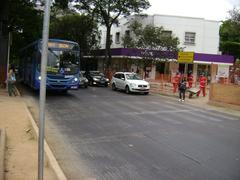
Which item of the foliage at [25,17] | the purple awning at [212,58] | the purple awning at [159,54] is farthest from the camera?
the purple awning at [212,58]

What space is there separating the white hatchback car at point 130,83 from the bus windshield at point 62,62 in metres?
6.87

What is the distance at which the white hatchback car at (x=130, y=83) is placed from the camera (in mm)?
31294

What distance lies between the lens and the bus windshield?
2434 cm

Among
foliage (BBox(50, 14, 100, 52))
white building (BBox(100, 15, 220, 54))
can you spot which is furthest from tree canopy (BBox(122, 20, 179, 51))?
foliage (BBox(50, 14, 100, 52))

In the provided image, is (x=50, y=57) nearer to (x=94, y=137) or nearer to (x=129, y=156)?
(x=94, y=137)

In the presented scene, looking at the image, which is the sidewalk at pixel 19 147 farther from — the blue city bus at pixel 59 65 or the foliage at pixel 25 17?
the foliage at pixel 25 17

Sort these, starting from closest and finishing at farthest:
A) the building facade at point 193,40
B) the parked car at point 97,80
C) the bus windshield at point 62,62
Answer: the bus windshield at point 62,62 → the parked car at point 97,80 → the building facade at point 193,40

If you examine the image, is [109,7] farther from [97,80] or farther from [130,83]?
[130,83]

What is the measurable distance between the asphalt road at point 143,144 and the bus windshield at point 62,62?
221 inches

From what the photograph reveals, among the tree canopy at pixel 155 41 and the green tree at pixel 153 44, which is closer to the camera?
the green tree at pixel 153 44

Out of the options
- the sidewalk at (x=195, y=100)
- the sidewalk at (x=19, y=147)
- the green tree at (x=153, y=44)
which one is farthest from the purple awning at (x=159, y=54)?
the sidewalk at (x=19, y=147)

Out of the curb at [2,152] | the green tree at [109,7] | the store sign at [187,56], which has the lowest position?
the curb at [2,152]

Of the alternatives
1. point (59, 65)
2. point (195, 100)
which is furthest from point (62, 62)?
point (195, 100)

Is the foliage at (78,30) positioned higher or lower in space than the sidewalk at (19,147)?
higher
